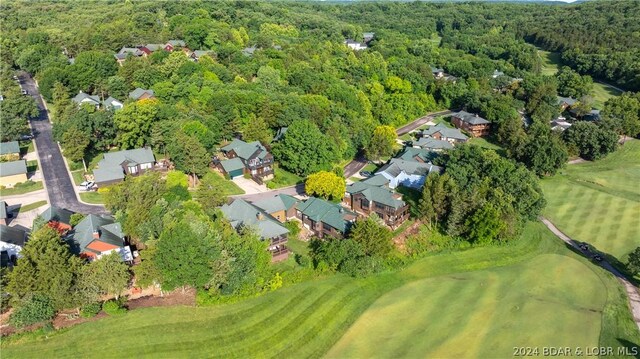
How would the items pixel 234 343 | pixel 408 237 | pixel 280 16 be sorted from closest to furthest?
pixel 234 343 < pixel 408 237 < pixel 280 16

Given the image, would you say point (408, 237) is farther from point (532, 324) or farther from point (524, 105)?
point (524, 105)

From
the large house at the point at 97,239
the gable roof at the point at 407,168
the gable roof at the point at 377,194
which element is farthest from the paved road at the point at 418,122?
the large house at the point at 97,239

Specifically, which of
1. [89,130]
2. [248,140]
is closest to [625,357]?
[248,140]

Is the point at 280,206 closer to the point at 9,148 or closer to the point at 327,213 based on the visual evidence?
the point at 327,213

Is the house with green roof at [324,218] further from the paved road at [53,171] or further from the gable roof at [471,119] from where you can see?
the gable roof at [471,119]

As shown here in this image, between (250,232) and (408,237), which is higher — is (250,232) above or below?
above

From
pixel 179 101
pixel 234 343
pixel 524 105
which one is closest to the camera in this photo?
pixel 234 343

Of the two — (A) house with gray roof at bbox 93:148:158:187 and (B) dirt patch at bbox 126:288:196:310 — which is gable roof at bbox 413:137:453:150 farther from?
(B) dirt patch at bbox 126:288:196:310
